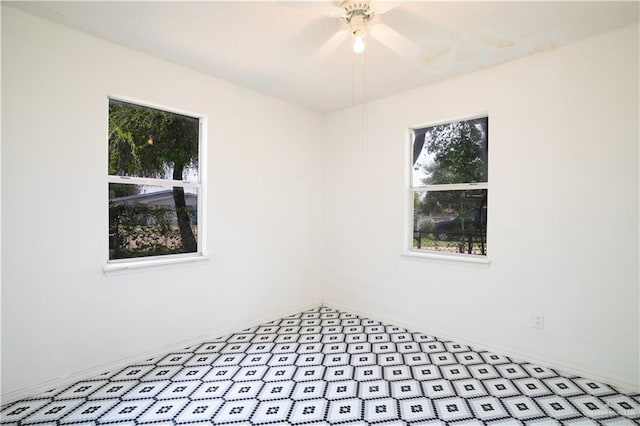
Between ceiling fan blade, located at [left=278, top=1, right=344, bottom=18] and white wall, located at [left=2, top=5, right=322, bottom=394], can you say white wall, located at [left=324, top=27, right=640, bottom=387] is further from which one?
white wall, located at [left=2, top=5, right=322, bottom=394]

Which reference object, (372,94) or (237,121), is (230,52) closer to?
(237,121)

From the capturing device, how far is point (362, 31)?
2.17 m

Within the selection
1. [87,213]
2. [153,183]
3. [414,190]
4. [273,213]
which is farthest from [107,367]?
[414,190]

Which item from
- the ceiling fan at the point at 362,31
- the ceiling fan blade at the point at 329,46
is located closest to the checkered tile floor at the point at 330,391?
the ceiling fan at the point at 362,31

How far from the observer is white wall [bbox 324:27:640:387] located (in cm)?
242

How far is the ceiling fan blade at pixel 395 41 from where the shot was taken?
2404 millimetres

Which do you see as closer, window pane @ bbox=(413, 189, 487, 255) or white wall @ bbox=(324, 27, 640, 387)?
white wall @ bbox=(324, 27, 640, 387)

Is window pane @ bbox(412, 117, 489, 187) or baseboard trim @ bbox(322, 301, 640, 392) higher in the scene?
window pane @ bbox(412, 117, 489, 187)

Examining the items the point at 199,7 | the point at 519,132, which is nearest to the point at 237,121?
the point at 199,7

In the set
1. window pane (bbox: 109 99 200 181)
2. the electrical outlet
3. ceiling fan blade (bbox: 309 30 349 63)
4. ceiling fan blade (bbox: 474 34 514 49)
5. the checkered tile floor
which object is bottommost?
the checkered tile floor

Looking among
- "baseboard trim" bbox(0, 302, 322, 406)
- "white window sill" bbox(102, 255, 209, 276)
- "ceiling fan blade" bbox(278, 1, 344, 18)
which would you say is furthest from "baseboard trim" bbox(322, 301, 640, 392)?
"ceiling fan blade" bbox(278, 1, 344, 18)

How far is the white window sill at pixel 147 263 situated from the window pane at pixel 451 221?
2.20m

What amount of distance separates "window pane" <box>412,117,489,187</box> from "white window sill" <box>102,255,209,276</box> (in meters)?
2.35

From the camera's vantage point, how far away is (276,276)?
391 cm
